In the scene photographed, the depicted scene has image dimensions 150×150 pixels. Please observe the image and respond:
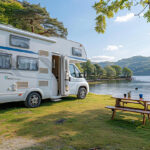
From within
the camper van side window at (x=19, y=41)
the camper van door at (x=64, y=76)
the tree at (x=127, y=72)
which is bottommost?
the camper van door at (x=64, y=76)

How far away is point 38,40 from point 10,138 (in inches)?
188

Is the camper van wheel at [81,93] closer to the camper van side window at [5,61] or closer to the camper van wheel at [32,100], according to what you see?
the camper van wheel at [32,100]

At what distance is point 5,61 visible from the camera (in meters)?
5.98

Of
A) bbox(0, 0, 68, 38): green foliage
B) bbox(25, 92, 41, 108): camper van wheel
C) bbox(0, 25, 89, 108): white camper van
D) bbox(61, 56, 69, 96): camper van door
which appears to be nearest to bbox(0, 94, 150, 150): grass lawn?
bbox(25, 92, 41, 108): camper van wheel

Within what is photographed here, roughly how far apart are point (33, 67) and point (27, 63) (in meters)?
0.36

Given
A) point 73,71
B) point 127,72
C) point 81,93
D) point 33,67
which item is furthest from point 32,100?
point 127,72

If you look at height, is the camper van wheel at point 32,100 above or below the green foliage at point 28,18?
below

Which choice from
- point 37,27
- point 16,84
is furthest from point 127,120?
point 37,27

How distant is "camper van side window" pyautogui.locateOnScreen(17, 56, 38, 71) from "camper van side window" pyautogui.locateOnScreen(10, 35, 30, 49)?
1.74ft

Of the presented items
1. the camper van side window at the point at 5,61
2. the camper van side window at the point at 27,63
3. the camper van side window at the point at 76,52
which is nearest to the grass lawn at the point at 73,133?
the camper van side window at the point at 5,61

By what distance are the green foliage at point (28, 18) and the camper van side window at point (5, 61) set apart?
44.3 feet

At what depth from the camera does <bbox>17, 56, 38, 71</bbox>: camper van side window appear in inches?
255

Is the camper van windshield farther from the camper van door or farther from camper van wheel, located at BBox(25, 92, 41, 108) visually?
camper van wheel, located at BBox(25, 92, 41, 108)

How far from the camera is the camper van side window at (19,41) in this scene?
6.23 metres
